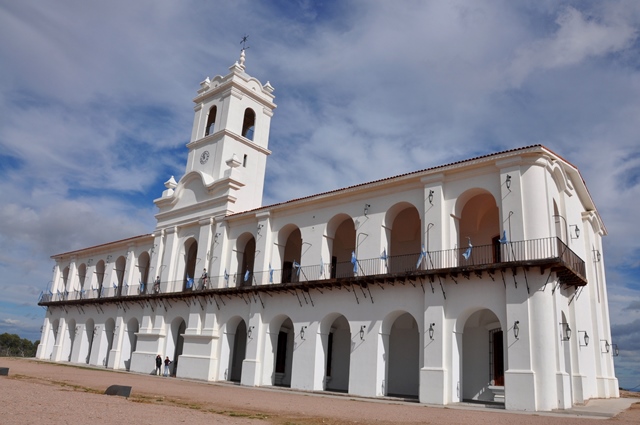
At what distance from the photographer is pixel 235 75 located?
108ft

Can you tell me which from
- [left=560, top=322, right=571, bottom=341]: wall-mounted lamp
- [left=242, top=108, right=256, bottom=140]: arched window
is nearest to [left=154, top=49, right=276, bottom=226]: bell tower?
[left=242, top=108, right=256, bottom=140]: arched window

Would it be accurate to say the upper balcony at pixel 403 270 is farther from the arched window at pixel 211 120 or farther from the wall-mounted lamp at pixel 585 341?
the arched window at pixel 211 120

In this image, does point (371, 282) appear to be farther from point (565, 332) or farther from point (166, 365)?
point (166, 365)

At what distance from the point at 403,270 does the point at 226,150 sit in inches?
566

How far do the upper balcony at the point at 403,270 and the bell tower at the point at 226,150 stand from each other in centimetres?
444

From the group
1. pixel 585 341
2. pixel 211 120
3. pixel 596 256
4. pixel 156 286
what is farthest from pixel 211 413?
pixel 211 120

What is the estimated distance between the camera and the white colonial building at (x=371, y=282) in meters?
17.7

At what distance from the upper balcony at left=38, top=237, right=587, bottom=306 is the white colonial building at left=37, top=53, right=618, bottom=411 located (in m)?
0.08

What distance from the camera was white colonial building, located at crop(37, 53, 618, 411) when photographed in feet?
57.9

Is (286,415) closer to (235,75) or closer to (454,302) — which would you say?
(454,302)

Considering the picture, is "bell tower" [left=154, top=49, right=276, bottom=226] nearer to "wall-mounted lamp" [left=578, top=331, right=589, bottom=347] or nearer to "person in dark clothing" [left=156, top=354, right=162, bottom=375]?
"person in dark clothing" [left=156, top=354, right=162, bottom=375]

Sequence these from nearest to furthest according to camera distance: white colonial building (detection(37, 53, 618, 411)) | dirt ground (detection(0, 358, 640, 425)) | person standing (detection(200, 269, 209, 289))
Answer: dirt ground (detection(0, 358, 640, 425)) → white colonial building (detection(37, 53, 618, 411)) → person standing (detection(200, 269, 209, 289))

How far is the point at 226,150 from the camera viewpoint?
31828 mm

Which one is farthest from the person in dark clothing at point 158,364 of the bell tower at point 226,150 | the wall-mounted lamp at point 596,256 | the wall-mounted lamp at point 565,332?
the wall-mounted lamp at point 596,256
